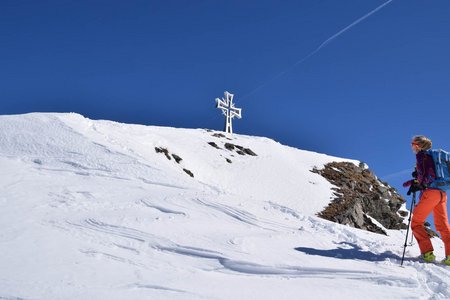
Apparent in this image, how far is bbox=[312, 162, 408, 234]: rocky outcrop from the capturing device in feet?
84.9

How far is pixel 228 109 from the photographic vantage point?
150ft

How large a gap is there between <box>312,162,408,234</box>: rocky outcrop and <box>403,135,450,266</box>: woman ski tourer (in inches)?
674

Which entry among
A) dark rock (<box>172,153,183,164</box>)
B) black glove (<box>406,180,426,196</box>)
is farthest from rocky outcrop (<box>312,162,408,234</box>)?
black glove (<box>406,180,426,196</box>)

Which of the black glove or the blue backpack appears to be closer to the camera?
the blue backpack

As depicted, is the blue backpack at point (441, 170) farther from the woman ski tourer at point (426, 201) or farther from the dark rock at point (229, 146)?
the dark rock at point (229, 146)

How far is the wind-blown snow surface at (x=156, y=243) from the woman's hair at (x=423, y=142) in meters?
2.17

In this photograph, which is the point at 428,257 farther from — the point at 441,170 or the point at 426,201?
the point at 441,170

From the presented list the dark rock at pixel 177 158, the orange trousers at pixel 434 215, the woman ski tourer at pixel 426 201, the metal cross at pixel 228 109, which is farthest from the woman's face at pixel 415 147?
the metal cross at pixel 228 109

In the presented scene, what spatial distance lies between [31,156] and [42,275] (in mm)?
8768

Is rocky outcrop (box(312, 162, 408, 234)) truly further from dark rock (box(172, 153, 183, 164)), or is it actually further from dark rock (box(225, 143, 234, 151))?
dark rock (box(172, 153, 183, 164))

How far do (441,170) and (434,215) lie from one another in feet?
3.19

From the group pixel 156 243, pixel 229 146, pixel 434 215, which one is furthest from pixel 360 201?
pixel 156 243

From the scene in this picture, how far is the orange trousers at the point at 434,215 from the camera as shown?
25.2 feet

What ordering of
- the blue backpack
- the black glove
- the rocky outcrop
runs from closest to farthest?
1. the blue backpack
2. the black glove
3. the rocky outcrop
